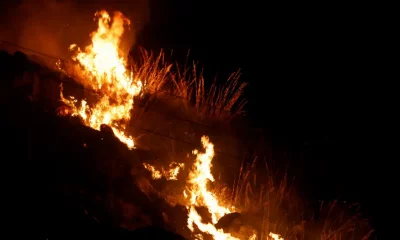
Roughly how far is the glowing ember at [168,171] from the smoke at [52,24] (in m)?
4.66

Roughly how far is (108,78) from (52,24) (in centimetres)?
395

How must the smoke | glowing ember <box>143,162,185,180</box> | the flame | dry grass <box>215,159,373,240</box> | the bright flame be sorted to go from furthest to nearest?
1. the smoke
2. the flame
3. glowing ember <box>143,162,185,180</box>
4. dry grass <box>215,159,373,240</box>
5. the bright flame

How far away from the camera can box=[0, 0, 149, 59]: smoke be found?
40.6 feet

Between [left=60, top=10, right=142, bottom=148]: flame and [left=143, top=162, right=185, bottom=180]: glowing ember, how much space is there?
91 cm

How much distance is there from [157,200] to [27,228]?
105 inches

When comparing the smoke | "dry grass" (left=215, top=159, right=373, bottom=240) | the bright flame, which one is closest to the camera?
the bright flame

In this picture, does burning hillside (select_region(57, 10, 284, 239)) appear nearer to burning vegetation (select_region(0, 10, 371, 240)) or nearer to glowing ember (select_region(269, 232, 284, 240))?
burning vegetation (select_region(0, 10, 371, 240))

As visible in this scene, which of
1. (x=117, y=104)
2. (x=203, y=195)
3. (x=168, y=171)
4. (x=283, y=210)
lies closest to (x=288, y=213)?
(x=283, y=210)

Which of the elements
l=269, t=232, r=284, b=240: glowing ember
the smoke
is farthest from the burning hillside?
the smoke

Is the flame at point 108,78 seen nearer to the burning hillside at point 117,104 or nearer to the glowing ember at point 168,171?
the burning hillside at point 117,104

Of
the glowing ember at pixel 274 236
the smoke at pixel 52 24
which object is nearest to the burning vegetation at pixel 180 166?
the glowing ember at pixel 274 236

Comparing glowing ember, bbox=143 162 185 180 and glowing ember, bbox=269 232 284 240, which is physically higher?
glowing ember, bbox=143 162 185 180

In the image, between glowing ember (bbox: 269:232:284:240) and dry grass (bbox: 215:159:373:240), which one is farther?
dry grass (bbox: 215:159:373:240)

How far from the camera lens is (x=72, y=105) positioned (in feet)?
30.8
